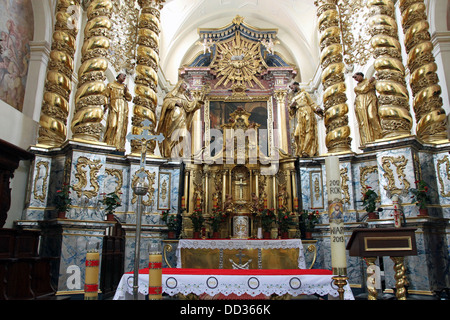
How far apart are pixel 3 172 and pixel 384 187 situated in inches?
294

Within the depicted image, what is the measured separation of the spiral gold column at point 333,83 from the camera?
8663 mm

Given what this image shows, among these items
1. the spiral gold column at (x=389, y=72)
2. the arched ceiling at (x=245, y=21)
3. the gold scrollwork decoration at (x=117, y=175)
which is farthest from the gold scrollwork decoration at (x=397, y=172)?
the arched ceiling at (x=245, y=21)

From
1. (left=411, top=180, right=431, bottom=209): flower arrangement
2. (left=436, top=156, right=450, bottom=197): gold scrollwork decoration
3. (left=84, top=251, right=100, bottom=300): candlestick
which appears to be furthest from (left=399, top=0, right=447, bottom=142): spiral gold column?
(left=84, top=251, right=100, bottom=300): candlestick

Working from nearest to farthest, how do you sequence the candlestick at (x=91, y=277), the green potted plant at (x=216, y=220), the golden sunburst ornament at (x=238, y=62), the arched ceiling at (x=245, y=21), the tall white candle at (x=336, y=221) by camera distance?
the tall white candle at (x=336, y=221)
the candlestick at (x=91, y=277)
the green potted plant at (x=216, y=220)
the arched ceiling at (x=245, y=21)
the golden sunburst ornament at (x=238, y=62)

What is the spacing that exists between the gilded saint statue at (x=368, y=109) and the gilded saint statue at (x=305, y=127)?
3.82ft

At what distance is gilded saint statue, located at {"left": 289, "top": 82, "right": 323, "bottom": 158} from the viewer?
9.83m

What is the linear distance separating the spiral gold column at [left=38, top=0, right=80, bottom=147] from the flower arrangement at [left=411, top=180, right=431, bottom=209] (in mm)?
7492

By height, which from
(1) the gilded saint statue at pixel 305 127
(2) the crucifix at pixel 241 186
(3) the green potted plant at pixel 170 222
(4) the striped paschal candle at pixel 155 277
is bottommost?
(4) the striped paschal candle at pixel 155 277

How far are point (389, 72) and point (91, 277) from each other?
744 centimetres

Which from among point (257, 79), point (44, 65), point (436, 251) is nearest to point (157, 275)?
point (436, 251)

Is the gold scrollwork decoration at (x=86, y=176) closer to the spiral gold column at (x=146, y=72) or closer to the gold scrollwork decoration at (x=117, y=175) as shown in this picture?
the gold scrollwork decoration at (x=117, y=175)

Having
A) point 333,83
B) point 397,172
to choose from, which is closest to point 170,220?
point 397,172

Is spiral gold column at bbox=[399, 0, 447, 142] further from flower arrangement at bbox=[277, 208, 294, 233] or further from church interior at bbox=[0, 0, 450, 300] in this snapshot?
flower arrangement at bbox=[277, 208, 294, 233]

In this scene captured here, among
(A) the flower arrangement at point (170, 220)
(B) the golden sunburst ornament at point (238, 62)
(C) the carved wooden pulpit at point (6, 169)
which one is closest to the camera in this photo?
(C) the carved wooden pulpit at point (6, 169)
